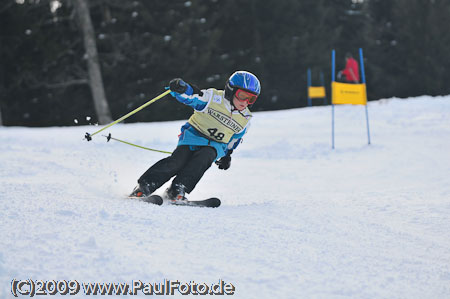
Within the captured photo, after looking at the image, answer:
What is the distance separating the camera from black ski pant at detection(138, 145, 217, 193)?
14.9ft

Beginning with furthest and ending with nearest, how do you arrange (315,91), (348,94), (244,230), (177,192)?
(315,91) < (348,94) < (177,192) < (244,230)

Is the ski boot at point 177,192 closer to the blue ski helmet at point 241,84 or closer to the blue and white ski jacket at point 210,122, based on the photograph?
the blue and white ski jacket at point 210,122

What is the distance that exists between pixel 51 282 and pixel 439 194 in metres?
4.55

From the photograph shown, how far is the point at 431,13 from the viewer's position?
27.7m

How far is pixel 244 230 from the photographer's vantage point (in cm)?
335

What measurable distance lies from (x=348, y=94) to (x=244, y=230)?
713cm

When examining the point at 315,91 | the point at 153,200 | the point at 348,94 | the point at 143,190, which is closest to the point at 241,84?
the point at 143,190

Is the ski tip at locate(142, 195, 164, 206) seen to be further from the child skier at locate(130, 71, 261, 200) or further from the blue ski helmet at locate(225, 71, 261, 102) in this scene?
the blue ski helmet at locate(225, 71, 261, 102)

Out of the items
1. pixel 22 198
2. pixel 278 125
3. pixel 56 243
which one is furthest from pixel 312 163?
pixel 56 243

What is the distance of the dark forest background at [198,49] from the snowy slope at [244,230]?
30.1 ft

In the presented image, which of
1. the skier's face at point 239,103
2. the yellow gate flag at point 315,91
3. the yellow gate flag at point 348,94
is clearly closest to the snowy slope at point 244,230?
the skier's face at point 239,103

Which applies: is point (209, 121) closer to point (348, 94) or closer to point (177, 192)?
point (177, 192)

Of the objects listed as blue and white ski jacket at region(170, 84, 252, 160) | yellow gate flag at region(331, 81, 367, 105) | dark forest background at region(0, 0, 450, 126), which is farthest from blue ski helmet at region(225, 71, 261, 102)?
dark forest background at region(0, 0, 450, 126)

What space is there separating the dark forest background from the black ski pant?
34.4ft
